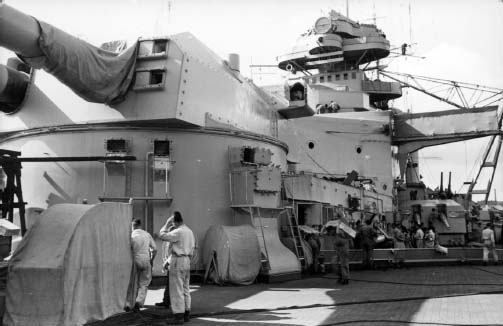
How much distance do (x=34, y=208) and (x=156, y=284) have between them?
3.29 metres

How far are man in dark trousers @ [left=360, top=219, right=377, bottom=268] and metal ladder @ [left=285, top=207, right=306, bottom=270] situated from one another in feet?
7.55

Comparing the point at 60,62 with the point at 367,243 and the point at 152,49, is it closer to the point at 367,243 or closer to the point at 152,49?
the point at 152,49

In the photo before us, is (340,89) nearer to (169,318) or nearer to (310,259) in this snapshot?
(310,259)

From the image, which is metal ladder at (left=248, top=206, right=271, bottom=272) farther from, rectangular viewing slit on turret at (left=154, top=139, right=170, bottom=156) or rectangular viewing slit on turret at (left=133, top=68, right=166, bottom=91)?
rectangular viewing slit on turret at (left=133, top=68, right=166, bottom=91)

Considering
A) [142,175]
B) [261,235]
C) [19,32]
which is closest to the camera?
[19,32]

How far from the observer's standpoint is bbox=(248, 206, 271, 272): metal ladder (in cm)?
1225

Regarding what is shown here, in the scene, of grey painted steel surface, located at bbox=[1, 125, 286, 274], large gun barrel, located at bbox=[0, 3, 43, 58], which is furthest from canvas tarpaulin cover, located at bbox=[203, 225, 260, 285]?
large gun barrel, located at bbox=[0, 3, 43, 58]

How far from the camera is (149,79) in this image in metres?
11.7

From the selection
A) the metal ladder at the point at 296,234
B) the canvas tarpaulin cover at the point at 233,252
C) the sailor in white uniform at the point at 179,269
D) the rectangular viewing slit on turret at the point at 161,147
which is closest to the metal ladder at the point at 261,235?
the canvas tarpaulin cover at the point at 233,252

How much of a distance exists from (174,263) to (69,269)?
1911mm

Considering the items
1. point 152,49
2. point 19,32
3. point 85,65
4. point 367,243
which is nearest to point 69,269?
point 19,32

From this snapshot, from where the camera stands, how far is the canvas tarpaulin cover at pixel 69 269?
19.9 feet

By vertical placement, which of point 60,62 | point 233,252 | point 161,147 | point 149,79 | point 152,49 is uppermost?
point 152,49

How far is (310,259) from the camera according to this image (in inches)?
566
